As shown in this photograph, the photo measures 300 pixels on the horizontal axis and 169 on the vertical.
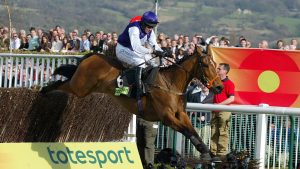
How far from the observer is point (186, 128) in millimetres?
11805

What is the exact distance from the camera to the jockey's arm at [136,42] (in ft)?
41.7

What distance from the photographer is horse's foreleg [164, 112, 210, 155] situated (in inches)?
456

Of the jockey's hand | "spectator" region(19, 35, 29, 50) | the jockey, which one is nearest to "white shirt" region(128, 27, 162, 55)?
the jockey

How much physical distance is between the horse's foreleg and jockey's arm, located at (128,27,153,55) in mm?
1098

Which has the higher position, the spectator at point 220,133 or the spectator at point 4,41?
the spectator at point 4,41

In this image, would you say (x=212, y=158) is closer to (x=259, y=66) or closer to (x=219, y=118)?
(x=219, y=118)

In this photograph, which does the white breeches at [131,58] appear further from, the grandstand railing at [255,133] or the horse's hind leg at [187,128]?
the horse's hind leg at [187,128]

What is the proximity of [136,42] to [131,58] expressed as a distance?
373 millimetres

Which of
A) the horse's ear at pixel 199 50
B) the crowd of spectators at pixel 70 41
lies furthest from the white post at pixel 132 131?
the crowd of spectators at pixel 70 41

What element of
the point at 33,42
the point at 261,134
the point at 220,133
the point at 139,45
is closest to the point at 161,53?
the point at 139,45

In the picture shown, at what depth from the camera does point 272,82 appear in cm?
1586

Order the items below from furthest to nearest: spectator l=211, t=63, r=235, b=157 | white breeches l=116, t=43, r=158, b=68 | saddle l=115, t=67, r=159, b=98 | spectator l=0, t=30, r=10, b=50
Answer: spectator l=0, t=30, r=10, b=50
white breeches l=116, t=43, r=158, b=68
saddle l=115, t=67, r=159, b=98
spectator l=211, t=63, r=235, b=157

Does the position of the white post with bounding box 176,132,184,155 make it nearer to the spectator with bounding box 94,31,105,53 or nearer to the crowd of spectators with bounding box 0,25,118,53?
the spectator with bounding box 94,31,105,53

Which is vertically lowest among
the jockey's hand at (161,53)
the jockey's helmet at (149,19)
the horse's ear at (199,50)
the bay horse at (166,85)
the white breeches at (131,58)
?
the bay horse at (166,85)
